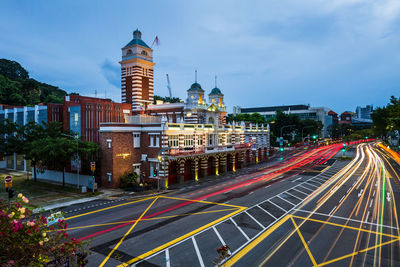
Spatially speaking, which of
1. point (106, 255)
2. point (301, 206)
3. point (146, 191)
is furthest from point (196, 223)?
point (146, 191)

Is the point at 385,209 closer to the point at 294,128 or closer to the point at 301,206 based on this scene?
the point at 301,206

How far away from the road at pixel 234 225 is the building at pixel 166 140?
6.58 meters

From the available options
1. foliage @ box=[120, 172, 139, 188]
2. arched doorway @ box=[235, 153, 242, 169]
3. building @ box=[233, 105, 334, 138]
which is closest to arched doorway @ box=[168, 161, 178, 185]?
foliage @ box=[120, 172, 139, 188]

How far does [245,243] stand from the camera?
54.2ft

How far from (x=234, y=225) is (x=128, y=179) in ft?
62.2

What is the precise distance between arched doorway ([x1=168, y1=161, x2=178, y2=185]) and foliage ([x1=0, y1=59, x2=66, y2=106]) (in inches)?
2540

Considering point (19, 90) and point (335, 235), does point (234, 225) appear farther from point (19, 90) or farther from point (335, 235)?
point (19, 90)

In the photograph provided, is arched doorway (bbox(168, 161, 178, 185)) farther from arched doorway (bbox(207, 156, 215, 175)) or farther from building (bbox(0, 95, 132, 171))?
building (bbox(0, 95, 132, 171))

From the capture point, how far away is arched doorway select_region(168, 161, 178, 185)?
3862cm

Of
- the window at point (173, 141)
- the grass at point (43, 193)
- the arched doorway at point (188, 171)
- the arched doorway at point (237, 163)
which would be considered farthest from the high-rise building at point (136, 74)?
the arched doorway at point (237, 163)

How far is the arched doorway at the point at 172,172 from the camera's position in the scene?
38625mm

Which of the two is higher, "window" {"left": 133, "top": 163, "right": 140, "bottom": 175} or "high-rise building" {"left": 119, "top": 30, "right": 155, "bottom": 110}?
"high-rise building" {"left": 119, "top": 30, "right": 155, "bottom": 110}

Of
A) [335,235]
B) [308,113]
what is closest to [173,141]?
[335,235]

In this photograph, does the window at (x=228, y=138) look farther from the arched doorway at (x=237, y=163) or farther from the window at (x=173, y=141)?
the window at (x=173, y=141)
